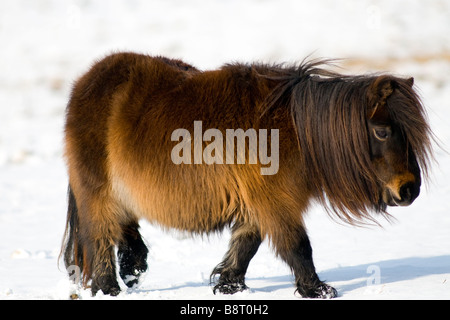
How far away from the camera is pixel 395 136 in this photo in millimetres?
4039

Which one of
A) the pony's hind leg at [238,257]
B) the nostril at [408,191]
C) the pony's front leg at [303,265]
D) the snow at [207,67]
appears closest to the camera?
the nostril at [408,191]

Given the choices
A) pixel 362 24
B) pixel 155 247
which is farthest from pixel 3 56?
pixel 155 247

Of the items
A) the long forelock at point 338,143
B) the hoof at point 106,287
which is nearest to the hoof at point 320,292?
the long forelock at point 338,143

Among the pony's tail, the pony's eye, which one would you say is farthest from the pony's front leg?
the pony's tail

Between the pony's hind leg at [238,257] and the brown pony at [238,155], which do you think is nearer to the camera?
the brown pony at [238,155]

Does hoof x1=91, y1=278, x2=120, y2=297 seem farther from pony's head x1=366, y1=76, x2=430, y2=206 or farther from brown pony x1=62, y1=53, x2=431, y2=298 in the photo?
pony's head x1=366, y1=76, x2=430, y2=206

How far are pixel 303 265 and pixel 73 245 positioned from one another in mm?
2079

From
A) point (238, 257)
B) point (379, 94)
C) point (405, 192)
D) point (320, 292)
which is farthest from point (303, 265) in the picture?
point (379, 94)

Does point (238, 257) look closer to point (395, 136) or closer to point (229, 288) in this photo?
point (229, 288)

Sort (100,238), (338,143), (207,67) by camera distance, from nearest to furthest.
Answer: (338,143) → (100,238) → (207,67)

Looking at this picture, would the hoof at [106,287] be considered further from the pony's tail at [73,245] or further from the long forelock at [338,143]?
the long forelock at [338,143]

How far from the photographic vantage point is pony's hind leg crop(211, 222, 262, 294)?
4.50 metres

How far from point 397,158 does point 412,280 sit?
1.17m

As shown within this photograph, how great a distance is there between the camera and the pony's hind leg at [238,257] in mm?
4500
